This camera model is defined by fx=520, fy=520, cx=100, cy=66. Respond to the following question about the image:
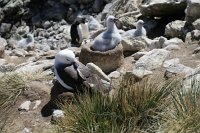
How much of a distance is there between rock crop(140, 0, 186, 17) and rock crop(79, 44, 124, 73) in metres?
5.78

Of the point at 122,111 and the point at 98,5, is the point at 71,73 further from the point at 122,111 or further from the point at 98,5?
the point at 98,5

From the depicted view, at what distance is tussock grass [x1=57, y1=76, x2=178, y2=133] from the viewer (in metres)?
6.03

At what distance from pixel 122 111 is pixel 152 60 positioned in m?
2.99

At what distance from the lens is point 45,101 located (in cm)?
834

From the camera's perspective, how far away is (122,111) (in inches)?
245

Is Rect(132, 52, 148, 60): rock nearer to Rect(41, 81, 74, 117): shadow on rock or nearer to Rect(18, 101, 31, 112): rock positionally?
Rect(41, 81, 74, 117): shadow on rock

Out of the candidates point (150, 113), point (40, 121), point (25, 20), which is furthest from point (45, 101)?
point (25, 20)

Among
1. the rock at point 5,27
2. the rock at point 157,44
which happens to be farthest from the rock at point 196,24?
the rock at point 5,27

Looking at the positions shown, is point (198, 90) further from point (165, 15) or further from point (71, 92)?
point (165, 15)

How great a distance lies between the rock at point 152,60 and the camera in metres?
8.91

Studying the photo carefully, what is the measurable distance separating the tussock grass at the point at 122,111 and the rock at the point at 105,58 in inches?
102

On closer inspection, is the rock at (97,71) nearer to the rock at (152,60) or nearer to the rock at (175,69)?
the rock at (152,60)

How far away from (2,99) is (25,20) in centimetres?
2171

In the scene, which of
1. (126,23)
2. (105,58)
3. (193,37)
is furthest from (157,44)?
(126,23)
